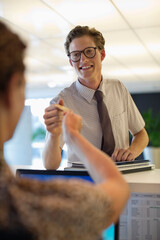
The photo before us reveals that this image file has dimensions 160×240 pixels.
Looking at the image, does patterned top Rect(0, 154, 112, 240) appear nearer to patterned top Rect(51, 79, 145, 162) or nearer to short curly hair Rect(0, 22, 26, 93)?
short curly hair Rect(0, 22, 26, 93)

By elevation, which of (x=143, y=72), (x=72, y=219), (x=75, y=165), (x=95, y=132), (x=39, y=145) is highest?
(x=143, y=72)

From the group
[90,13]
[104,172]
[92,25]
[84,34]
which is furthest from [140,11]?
[104,172]

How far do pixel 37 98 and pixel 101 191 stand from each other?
11.2m

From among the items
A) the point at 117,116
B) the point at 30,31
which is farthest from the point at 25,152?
the point at 117,116

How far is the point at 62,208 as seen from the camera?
61 cm

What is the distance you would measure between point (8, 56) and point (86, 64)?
127 cm

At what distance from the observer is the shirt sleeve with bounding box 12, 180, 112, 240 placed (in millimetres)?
600

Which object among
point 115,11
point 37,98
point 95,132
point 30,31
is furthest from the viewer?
point 37,98

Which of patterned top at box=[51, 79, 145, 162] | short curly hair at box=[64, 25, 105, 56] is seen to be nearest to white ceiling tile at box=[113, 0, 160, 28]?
short curly hair at box=[64, 25, 105, 56]

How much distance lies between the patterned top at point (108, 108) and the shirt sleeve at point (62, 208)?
116 centimetres

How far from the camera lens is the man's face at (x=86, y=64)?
188 cm

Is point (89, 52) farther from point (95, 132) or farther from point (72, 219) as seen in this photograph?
point (72, 219)

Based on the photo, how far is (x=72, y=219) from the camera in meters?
0.62

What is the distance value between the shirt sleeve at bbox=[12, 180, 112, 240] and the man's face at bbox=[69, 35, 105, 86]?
127 cm
